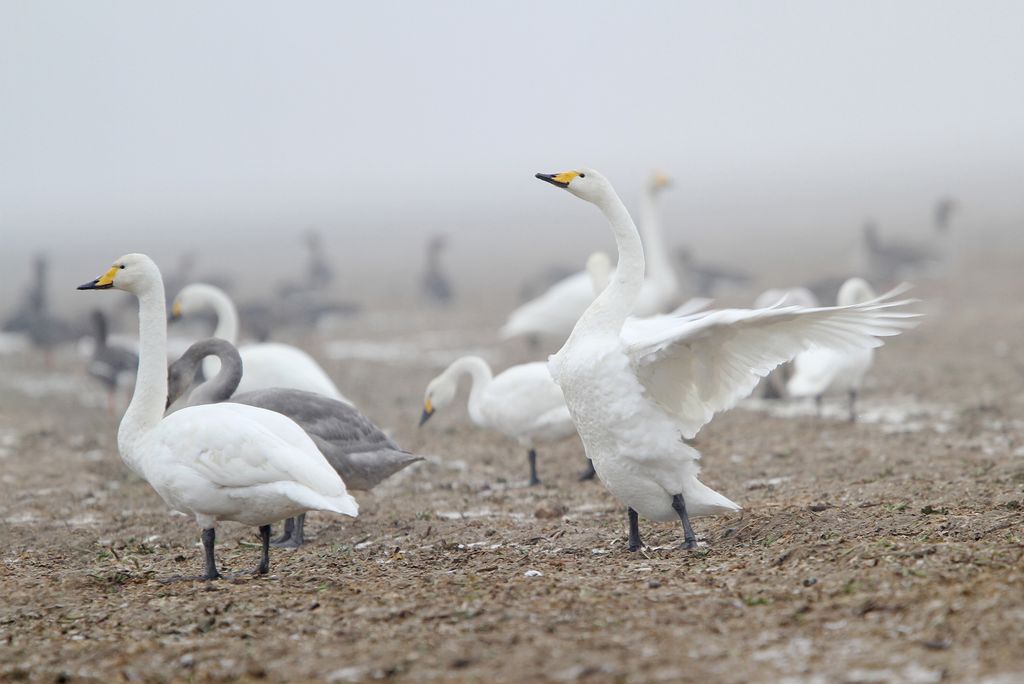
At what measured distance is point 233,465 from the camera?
7398mm

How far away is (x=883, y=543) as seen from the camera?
23.2 feet

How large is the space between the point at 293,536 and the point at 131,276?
6.88ft

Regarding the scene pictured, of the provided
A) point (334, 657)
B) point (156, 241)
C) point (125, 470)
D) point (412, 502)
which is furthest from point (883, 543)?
point (156, 241)

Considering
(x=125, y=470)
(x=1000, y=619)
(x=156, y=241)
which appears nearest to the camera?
(x=1000, y=619)

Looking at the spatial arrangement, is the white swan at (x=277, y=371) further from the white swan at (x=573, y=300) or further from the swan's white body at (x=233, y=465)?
the white swan at (x=573, y=300)

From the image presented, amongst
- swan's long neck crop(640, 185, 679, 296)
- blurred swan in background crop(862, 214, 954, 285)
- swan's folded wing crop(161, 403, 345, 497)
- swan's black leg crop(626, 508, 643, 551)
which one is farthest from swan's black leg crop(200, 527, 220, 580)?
blurred swan in background crop(862, 214, 954, 285)

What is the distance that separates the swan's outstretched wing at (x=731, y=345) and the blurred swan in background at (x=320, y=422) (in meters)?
2.37

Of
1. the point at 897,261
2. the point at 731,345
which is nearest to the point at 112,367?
the point at 731,345

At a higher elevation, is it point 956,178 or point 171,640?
point 956,178

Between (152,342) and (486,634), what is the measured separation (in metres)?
3.51

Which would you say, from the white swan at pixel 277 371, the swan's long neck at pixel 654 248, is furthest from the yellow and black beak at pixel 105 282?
the swan's long neck at pixel 654 248

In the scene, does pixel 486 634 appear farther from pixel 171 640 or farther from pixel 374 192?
pixel 374 192

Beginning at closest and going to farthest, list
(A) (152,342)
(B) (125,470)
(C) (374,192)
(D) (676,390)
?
(D) (676,390) → (A) (152,342) → (B) (125,470) → (C) (374,192)

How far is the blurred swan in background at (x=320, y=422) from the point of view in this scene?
9.27 metres
